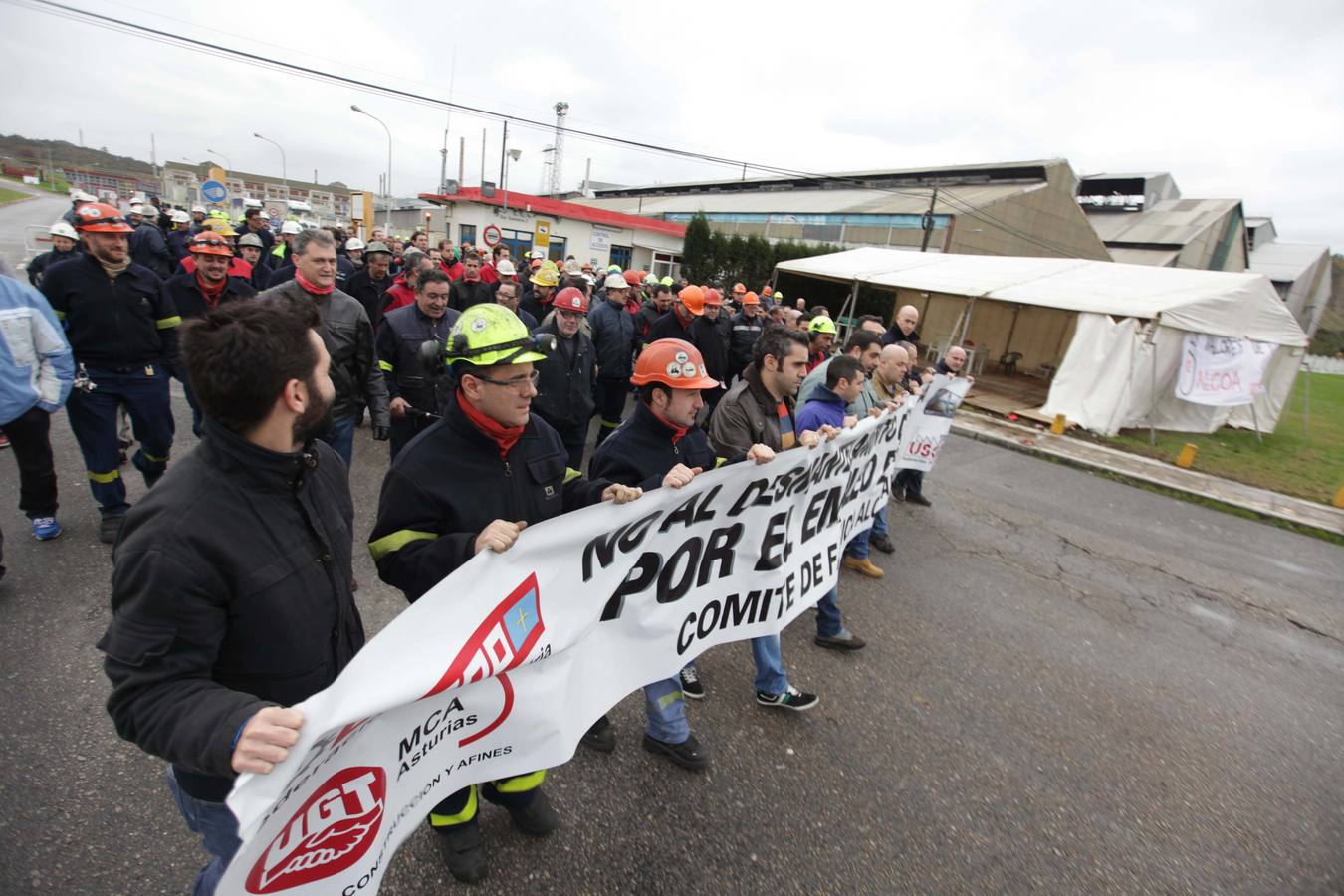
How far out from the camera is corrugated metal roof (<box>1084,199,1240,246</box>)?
4250cm

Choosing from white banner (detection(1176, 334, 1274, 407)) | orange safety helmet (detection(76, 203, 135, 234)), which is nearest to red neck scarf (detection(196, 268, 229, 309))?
orange safety helmet (detection(76, 203, 135, 234))

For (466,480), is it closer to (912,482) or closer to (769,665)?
(769,665)

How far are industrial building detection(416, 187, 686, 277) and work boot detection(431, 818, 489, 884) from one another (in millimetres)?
31719

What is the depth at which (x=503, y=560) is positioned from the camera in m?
1.81

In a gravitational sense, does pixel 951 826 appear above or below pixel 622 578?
below

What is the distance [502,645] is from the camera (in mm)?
1840

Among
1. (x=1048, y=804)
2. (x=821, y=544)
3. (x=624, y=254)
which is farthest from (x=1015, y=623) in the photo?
(x=624, y=254)

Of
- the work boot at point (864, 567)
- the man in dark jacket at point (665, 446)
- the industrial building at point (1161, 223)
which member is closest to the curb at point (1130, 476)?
the work boot at point (864, 567)

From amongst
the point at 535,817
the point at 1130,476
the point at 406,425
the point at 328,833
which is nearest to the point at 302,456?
the point at 328,833

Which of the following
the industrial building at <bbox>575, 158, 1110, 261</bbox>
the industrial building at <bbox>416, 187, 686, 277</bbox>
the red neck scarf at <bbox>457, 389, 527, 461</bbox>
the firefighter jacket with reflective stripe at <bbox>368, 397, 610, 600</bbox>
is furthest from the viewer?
the industrial building at <bbox>575, 158, 1110, 261</bbox>

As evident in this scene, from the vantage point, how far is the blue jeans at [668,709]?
2.78 meters

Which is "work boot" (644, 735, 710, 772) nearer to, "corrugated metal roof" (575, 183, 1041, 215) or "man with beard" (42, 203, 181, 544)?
"man with beard" (42, 203, 181, 544)

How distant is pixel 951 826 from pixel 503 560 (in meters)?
2.39

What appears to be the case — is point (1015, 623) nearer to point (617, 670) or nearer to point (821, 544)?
point (821, 544)
